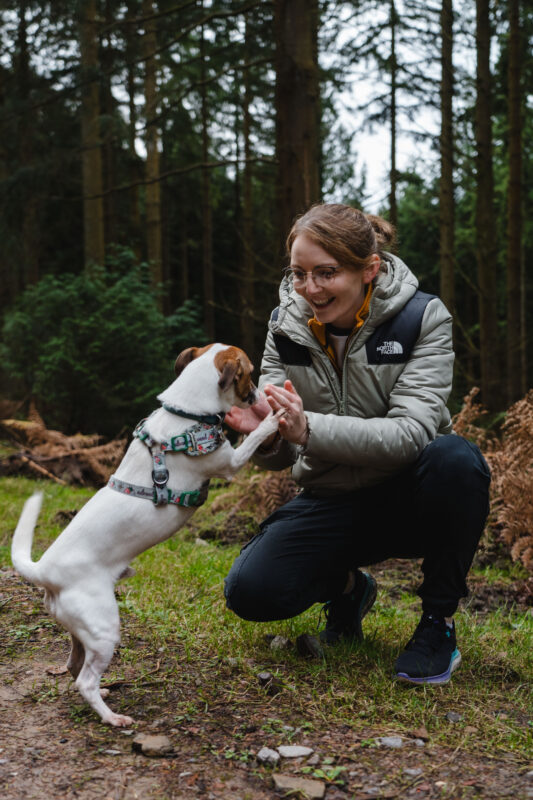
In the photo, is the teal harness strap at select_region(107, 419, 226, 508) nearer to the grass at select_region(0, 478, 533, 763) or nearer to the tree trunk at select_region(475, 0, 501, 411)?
the grass at select_region(0, 478, 533, 763)

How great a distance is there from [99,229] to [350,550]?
37.8 feet

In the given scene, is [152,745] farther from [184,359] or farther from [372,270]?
[372,270]

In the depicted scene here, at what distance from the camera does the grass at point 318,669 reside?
8.11 feet

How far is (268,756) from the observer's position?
7.23ft

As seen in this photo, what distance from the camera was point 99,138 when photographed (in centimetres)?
1337

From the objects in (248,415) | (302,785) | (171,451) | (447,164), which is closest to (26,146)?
(447,164)

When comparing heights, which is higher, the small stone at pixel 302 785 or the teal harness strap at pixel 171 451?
the teal harness strap at pixel 171 451

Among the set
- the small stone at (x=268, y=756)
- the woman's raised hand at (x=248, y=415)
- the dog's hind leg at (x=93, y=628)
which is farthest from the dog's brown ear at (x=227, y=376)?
the small stone at (x=268, y=756)

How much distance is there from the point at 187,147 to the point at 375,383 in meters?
17.8

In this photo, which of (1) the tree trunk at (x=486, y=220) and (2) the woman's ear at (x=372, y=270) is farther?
(1) the tree trunk at (x=486, y=220)

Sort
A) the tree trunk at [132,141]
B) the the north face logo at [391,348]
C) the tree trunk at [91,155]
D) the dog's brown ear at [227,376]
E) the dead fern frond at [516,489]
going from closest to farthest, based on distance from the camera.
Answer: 1. the dog's brown ear at [227,376]
2. the the north face logo at [391,348]
3. the dead fern frond at [516,489]
4. the tree trunk at [132,141]
5. the tree trunk at [91,155]

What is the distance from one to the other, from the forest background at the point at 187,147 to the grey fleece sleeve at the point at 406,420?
290 centimetres

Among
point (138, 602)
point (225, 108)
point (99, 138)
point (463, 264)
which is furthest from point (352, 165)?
point (138, 602)

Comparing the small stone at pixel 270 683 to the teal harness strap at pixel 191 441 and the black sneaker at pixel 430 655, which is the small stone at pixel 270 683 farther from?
the teal harness strap at pixel 191 441
